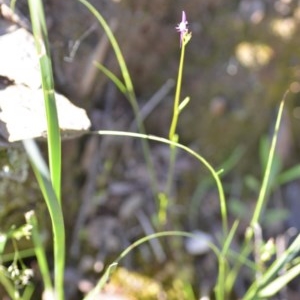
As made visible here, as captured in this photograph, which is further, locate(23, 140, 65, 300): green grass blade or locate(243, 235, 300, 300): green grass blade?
locate(243, 235, 300, 300): green grass blade

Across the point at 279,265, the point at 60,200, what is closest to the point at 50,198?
the point at 60,200

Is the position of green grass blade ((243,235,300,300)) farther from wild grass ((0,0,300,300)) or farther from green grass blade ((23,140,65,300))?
green grass blade ((23,140,65,300))

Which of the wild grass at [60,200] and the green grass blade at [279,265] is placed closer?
the wild grass at [60,200]

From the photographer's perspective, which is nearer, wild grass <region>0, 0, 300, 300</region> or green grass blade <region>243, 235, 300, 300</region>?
wild grass <region>0, 0, 300, 300</region>

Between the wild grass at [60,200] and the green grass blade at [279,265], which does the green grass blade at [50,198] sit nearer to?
the wild grass at [60,200]

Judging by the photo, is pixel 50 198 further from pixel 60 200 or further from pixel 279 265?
pixel 279 265

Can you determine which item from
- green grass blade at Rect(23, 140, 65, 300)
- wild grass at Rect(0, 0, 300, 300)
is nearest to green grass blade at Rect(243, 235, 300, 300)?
wild grass at Rect(0, 0, 300, 300)

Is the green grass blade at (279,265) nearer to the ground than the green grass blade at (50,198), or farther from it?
nearer to the ground

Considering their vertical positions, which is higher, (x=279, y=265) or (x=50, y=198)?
(x=50, y=198)

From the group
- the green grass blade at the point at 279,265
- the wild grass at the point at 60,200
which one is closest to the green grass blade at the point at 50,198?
the wild grass at the point at 60,200

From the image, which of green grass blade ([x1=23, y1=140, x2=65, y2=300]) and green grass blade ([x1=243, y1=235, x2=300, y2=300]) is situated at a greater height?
green grass blade ([x1=23, y1=140, x2=65, y2=300])

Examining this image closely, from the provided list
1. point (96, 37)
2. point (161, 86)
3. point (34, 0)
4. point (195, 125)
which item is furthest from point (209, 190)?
point (34, 0)
